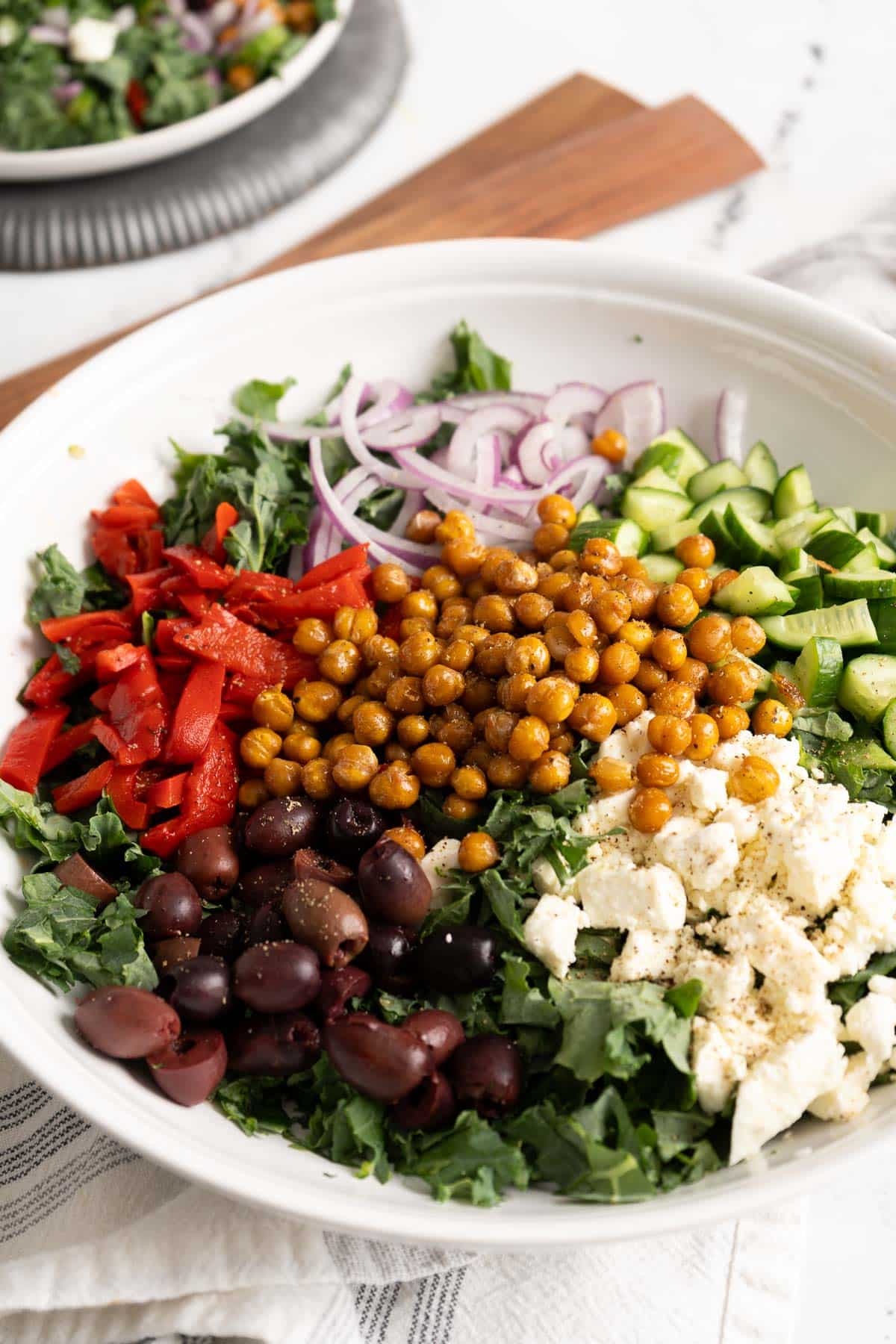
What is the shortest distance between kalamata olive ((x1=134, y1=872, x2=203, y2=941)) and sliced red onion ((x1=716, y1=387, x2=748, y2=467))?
204 centimetres

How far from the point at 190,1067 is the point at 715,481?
217 cm

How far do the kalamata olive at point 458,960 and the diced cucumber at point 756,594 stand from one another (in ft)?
3.65

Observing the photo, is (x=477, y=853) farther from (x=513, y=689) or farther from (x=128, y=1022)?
(x=128, y=1022)

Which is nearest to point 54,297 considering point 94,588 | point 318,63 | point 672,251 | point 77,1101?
point 318,63

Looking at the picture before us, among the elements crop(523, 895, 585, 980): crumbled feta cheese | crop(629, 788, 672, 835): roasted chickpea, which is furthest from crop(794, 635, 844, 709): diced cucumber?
crop(523, 895, 585, 980): crumbled feta cheese

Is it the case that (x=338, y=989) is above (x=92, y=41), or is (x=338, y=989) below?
below

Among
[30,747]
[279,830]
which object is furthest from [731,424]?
[30,747]

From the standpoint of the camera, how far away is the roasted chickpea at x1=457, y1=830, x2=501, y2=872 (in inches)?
106

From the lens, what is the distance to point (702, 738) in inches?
109

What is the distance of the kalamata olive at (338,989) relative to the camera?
95.7 inches

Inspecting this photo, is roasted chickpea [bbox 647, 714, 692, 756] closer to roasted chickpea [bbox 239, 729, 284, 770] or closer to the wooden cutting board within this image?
roasted chickpea [bbox 239, 729, 284, 770]

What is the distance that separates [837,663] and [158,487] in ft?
6.49

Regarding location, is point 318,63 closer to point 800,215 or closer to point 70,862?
point 800,215

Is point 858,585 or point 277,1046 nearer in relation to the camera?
point 277,1046
